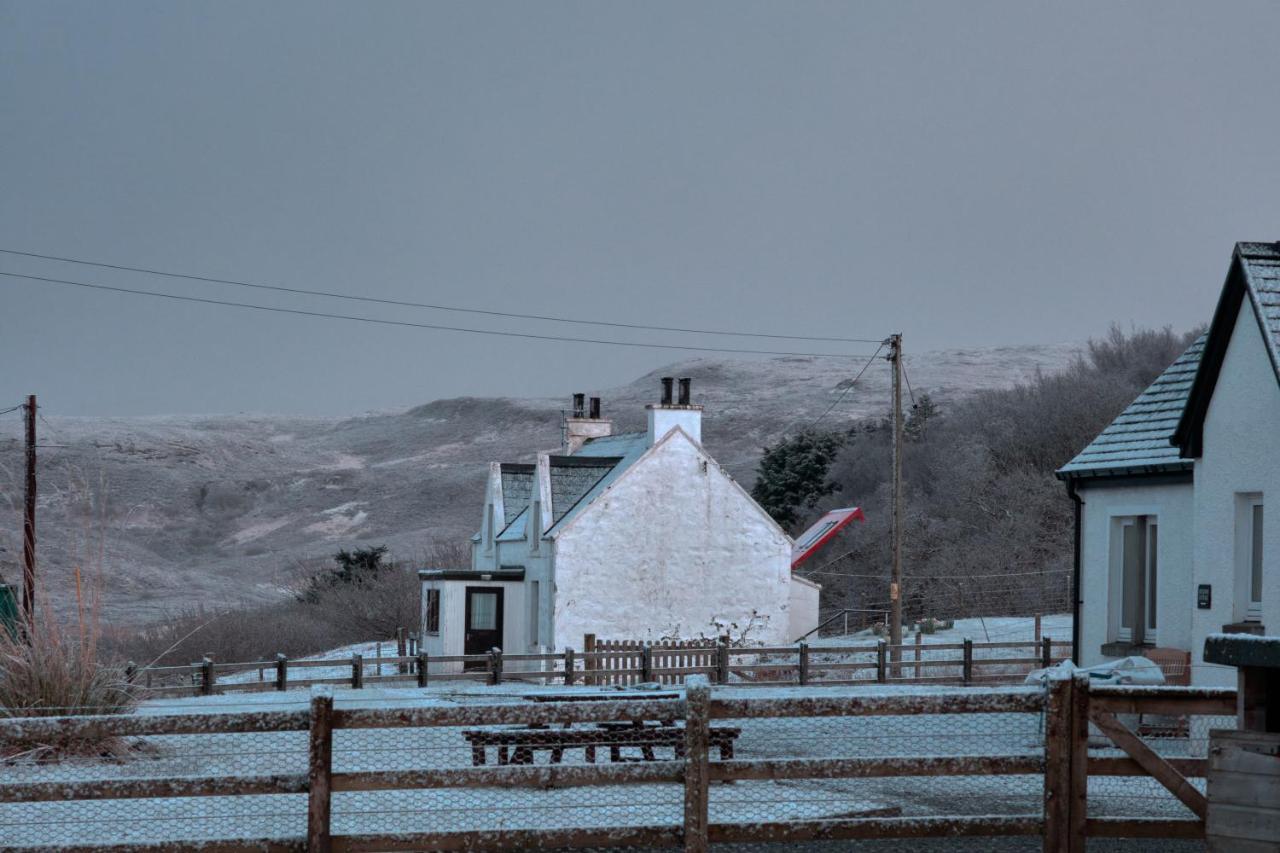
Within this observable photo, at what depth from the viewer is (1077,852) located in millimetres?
8688

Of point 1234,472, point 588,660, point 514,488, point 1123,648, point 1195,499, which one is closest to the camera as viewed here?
point 1234,472

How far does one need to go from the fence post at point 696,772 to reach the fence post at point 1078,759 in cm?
211

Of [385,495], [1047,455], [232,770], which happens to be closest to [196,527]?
[385,495]

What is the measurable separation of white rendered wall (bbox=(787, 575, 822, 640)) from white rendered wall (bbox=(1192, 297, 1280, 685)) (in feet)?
79.9

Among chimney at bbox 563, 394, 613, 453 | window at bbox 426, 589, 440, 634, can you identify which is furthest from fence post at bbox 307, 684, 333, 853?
chimney at bbox 563, 394, 613, 453

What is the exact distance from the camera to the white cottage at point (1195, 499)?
1560 centimetres

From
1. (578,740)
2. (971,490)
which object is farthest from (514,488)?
(578,740)

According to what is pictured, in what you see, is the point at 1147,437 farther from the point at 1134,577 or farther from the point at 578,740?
the point at 578,740

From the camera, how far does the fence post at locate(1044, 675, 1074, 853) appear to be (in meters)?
8.62

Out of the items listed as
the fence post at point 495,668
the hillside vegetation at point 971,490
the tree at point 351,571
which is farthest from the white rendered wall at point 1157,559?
the tree at point 351,571

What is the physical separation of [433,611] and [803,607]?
33.4 ft

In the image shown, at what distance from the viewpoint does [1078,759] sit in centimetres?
864

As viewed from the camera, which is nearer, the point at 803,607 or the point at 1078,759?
the point at 1078,759

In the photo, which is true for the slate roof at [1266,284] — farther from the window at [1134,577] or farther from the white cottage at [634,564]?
the white cottage at [634,564]
